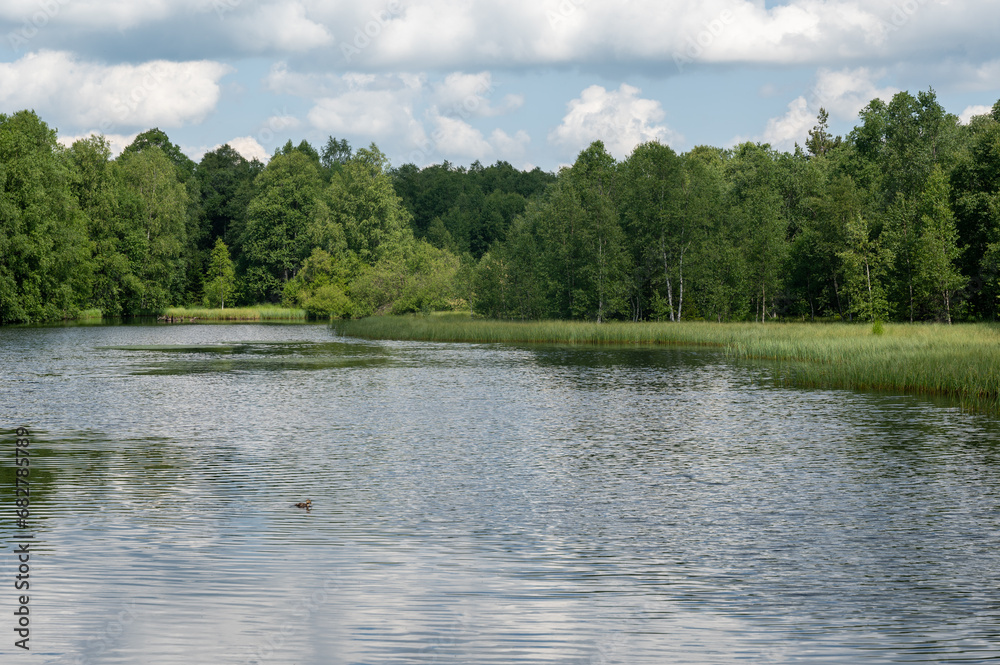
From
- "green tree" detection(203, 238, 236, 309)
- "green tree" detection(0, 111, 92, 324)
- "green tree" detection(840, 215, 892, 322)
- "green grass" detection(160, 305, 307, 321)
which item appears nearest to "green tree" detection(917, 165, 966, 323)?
"green tree" detection(840, 215, 892, 322)

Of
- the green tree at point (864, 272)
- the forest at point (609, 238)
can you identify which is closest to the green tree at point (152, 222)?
the forest at point (609, 238)

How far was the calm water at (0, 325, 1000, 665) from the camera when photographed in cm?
857

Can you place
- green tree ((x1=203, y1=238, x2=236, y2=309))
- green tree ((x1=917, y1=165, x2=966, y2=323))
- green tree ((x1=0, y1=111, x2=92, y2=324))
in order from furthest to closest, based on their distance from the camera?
green tree ((x1=203, y1=238, x2=236, y2=309)), green tree ((x1=0, y1=111, x2=92, y2=324)), green tree ((x1=917, y1=165, x2=966, y2=323))

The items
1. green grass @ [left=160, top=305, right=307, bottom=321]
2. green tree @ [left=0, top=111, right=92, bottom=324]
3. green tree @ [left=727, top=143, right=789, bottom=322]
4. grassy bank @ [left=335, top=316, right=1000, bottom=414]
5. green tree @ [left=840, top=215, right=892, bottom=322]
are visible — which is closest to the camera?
grassy bank @ [left=335, top=316, right=1000, bottom=414]

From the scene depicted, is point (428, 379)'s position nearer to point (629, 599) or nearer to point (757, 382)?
point (757, 382)

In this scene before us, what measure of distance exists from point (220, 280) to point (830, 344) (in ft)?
292

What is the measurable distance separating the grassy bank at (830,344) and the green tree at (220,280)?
4847 centimetres

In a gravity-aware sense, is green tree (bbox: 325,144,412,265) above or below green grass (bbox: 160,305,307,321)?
above

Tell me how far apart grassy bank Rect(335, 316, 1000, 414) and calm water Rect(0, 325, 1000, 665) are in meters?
3.01

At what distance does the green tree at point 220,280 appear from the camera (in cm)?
11469

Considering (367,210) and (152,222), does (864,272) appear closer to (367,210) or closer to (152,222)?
(367,210)

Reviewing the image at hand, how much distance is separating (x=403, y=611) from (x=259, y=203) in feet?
369

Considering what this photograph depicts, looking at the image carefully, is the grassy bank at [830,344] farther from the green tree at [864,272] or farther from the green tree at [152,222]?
the green tree at [152,222]

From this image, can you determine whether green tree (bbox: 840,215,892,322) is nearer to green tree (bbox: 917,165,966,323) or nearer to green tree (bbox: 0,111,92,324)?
green tree (bbox: 917,165,966,323)
